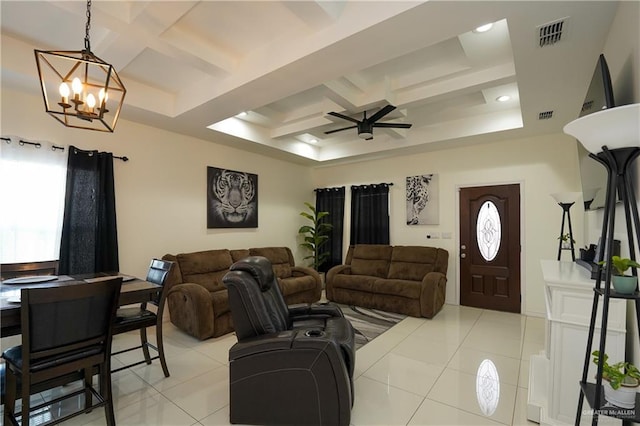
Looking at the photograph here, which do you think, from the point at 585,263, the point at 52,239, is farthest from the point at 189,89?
the point at 585,263

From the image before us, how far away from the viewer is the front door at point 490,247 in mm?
4453

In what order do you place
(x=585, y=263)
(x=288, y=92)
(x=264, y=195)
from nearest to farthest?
(x=585, y=263) → (x=288, y=92) → (x=264, y=195)

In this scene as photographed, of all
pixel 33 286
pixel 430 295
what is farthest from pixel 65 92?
pixel 430 295

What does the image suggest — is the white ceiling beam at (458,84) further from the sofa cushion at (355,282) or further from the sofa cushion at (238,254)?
the sofa cushion at (238,254)

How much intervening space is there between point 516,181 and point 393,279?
2.35 metres

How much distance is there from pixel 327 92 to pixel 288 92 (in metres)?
0.58

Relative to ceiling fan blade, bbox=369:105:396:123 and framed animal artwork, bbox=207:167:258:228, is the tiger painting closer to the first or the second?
ceiling fan blade, bbox=369:105:396:123

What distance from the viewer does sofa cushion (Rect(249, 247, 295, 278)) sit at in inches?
194

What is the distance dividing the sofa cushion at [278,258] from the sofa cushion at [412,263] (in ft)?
5.70

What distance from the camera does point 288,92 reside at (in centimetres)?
302

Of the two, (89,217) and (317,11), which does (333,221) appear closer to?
(89,217)

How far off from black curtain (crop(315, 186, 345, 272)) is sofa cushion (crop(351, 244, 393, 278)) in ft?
2.36

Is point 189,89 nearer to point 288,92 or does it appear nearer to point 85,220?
point 288,92

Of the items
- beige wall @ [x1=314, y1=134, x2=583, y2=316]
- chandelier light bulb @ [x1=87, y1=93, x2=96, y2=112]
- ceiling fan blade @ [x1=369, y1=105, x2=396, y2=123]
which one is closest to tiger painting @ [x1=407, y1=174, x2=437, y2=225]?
beige wall @ [x1=314, y1=134, x2=583, y2=316]
